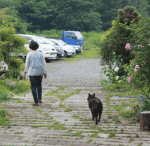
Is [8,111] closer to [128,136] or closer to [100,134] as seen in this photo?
[100,134]

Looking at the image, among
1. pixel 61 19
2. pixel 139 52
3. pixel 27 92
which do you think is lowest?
pixel 27 92

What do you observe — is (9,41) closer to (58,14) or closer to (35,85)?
(35,85)

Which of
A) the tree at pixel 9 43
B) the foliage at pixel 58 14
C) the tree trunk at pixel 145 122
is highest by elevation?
the foliage at pixel 58 14

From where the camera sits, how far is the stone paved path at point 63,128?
13.9ft

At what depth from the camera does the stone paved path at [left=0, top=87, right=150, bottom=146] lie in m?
4.25

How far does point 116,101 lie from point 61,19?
45.3 m

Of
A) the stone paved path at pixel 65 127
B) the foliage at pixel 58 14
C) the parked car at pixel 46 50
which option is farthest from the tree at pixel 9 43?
the foliage at pixel 58 14

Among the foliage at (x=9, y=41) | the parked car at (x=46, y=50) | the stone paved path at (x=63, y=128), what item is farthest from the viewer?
the parked car at (x=46, y=50)

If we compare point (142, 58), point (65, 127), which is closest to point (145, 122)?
point (142, 58)

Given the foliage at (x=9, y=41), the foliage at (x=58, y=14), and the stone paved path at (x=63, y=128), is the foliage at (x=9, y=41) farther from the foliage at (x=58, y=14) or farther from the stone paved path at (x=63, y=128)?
the foliage at (x=58, y=14)

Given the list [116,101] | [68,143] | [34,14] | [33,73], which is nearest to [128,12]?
[116,101]

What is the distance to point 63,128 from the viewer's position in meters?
5.02

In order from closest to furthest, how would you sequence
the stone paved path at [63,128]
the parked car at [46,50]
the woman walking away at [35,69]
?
the stone paved path at [63,128], the woman walking away at [35,69], the parked car at [46,50]

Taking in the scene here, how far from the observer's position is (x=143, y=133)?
4660mm
